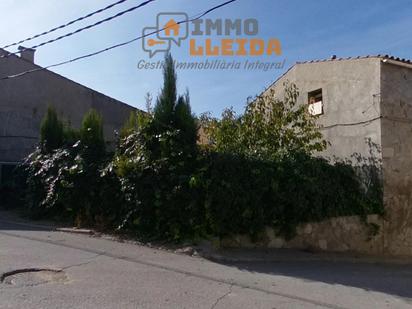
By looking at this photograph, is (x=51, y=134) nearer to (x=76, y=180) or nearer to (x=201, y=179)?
(x=76, y=180)

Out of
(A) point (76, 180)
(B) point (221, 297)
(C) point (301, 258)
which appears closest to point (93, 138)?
(A) point (76, 180)

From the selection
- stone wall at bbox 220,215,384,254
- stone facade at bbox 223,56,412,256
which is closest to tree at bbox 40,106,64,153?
stone wall at bbox 220,215,384,254

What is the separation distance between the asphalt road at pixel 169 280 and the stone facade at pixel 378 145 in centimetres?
125

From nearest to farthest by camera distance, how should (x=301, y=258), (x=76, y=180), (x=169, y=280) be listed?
(x=169, y=280)
(x=301, y=258)
(x=76, y=180)

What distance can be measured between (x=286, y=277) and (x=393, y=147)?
5704 millimetres

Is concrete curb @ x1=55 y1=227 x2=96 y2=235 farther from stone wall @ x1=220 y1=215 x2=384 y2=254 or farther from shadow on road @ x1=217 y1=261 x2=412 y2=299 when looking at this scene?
shadow on road @ x1=217 y1=261 x2=412 y2=299

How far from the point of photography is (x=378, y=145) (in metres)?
11.8

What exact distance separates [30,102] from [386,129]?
48.8 ft

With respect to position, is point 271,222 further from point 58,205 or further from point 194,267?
point 58,205

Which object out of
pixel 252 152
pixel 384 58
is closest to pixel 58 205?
pixel 252 152

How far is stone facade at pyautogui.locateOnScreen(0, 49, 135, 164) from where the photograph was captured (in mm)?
18828

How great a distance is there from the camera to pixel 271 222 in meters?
10.5

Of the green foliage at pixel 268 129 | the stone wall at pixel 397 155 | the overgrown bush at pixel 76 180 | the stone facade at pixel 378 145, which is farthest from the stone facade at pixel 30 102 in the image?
the stone wall at pixel 397 155

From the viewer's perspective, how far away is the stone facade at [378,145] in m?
11.2
